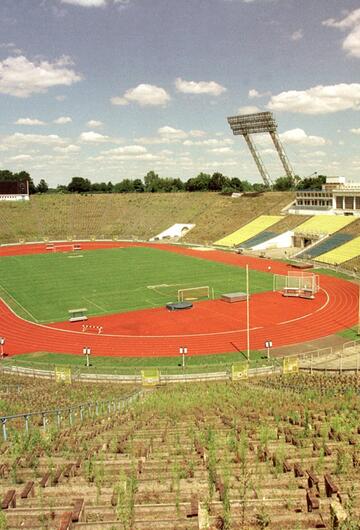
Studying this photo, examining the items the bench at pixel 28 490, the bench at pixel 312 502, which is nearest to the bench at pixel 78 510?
the bench at pixel 28 490

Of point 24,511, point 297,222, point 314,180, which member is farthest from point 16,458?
point 314,180

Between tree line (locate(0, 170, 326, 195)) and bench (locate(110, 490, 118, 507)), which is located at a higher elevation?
tree line (locate(0, 170, 326, 195))

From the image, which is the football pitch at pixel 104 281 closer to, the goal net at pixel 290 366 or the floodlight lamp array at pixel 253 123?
the goal net at pixel 290 366

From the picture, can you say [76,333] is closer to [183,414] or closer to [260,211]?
[183,414]

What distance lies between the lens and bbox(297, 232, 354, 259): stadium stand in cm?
7519

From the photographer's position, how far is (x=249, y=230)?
97.0 metres

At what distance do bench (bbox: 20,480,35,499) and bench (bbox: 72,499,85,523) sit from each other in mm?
1110

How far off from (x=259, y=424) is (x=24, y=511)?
340 inches

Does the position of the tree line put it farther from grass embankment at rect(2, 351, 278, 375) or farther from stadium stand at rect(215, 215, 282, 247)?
grass embankment at rect(2, 351, 278, 375)

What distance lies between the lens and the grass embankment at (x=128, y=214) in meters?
107

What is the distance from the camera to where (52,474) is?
10969 mm

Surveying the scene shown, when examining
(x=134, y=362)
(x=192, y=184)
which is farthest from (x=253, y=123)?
(x=134, y=362)

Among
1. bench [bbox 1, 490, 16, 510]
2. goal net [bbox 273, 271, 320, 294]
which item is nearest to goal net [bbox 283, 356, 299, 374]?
goal net [bbox 273, 271, 320, 294]

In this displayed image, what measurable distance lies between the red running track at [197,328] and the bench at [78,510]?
26.4 meters
